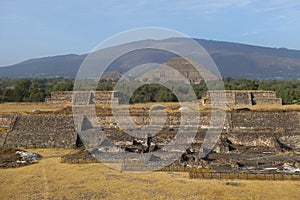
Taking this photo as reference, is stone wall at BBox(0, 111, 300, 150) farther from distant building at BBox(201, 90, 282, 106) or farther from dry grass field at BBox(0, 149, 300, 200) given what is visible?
distant building at BBox(201, 90, 282, 106)

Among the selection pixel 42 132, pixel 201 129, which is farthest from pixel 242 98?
pixel 42 132

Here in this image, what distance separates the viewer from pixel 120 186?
11.5 meters

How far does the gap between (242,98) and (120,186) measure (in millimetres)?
23483

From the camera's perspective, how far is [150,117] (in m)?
22.4

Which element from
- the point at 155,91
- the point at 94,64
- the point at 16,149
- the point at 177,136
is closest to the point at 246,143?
the point at 177,136

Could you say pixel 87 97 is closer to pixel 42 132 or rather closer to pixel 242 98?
pixel 242 98

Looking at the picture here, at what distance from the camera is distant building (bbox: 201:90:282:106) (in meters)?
32.6

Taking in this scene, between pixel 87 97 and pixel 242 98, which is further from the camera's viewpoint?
pixel 87 97

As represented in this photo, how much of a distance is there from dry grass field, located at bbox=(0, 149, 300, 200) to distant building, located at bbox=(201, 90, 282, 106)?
20.8 meters

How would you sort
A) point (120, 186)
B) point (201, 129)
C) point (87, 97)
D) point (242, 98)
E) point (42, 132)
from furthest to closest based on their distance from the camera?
point (87, 97) → point (242, 98) → point (201, 129) → point (42, 132) → point (120, 186)

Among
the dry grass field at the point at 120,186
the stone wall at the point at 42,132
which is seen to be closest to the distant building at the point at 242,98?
the stone wall at the point at 42,132

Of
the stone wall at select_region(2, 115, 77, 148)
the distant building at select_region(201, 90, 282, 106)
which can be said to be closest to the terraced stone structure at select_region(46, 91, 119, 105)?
the distant building at select_region(201, 90, 282, 106)

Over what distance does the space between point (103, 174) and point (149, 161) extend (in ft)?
6.82

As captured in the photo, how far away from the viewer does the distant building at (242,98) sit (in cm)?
3262
